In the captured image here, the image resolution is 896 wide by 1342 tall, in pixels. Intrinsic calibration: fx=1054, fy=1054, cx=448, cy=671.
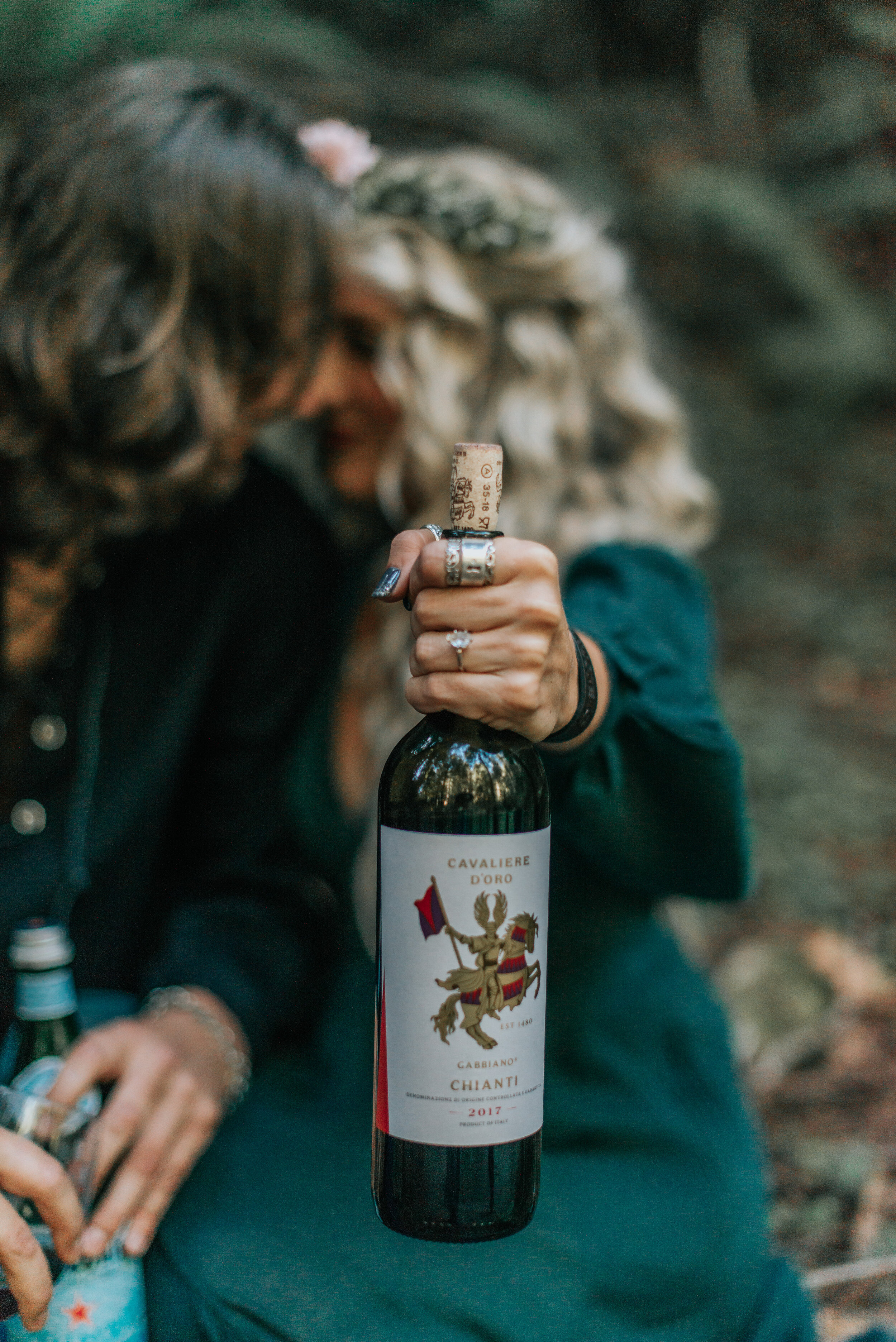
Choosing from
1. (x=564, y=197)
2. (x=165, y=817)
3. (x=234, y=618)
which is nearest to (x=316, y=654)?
(x=234, y=618)

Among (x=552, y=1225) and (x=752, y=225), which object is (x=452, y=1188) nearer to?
(x=552, y=1225)

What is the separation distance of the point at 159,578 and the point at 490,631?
3.43ft

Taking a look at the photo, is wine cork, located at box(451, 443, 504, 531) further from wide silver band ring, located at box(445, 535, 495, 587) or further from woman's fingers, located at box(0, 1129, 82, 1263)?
woman's fingers, located at box(0, 1129, 82, 1263)

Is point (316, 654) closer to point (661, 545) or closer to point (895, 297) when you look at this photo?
point (661, 545)

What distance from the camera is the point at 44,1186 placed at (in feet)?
3.42

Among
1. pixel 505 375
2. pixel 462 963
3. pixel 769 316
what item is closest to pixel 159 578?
pixel 505 375

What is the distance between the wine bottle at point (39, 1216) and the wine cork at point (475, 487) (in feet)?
2.22

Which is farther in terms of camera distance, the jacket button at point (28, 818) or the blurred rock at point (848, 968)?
the blurred rock at point (848, 968)

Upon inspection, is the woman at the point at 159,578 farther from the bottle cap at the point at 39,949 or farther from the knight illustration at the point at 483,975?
the knight illustration at the point at 483,975

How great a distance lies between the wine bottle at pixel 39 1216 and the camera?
43.0 inches

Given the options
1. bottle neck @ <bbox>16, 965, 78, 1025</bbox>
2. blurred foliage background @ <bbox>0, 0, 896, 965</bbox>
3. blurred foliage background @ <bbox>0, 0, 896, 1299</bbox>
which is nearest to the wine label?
bottle neck @ <bbox>16, 965, 78, 1025</bbox>

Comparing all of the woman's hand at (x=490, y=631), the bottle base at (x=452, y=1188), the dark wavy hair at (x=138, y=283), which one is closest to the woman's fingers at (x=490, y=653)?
the woman's hand at (x=490, y=631)

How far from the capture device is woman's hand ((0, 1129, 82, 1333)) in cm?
101

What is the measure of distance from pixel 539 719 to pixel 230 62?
2.78m
